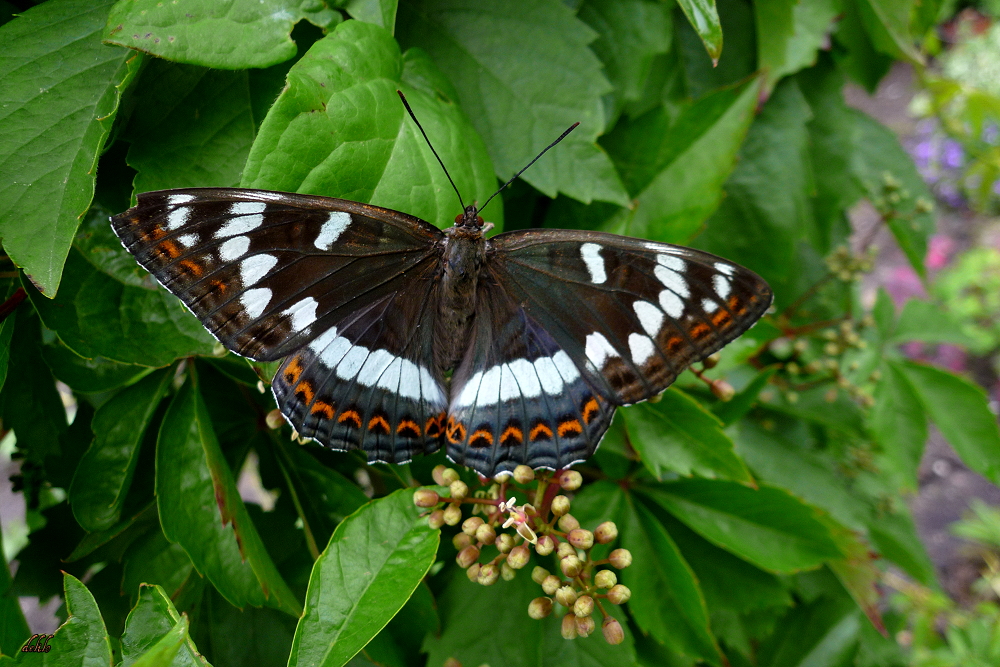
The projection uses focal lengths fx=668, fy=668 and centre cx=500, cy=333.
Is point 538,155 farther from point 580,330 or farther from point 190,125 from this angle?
point 190,125

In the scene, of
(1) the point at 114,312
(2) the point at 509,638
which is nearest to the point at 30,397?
Answer: (1) the point at 114,312

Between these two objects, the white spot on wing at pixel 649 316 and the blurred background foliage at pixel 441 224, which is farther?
the white spot on wing at pixel 649 316

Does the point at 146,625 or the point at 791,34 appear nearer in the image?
the point at 146,625

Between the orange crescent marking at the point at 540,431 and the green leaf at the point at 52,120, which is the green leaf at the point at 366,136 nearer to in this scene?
the green leaf at the point at 52,120

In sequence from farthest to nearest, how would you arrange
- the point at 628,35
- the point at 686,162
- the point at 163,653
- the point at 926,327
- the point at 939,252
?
the point at 939,252 < the point at 926,327 < the point at 628,35 < the point at 686,162 < the point at 163,653

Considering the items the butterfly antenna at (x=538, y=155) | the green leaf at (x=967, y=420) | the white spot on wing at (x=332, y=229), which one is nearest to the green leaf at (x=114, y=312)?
the white spot on wing at (x=332, y=229)

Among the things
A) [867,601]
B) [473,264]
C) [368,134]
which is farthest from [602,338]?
[867,601]
